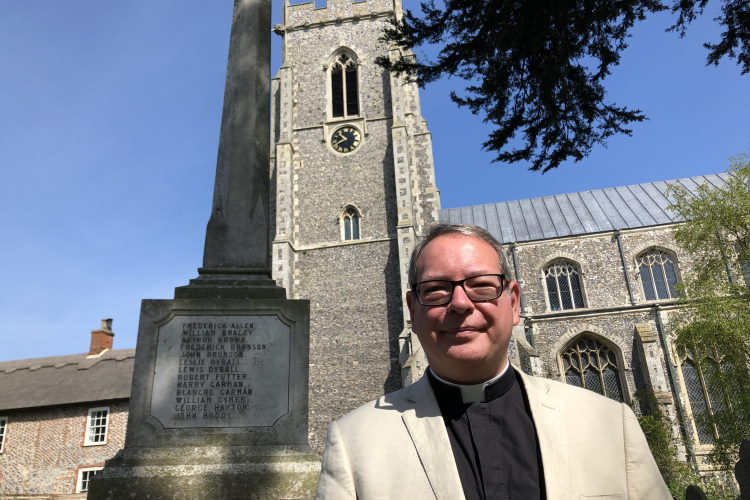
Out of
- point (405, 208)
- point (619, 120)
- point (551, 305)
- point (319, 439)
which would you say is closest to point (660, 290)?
point (551, 305)

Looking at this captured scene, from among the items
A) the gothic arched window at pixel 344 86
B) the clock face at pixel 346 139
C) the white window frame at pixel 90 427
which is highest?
the gothic arched window at pixel 344 86

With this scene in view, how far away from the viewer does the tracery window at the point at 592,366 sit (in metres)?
20.9

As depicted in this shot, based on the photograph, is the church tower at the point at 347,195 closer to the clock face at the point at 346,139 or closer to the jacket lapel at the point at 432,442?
the clock face at the point at 346,139

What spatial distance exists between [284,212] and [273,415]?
19.5 metres

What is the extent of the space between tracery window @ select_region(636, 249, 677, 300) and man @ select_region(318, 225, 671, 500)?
23920 millimetres

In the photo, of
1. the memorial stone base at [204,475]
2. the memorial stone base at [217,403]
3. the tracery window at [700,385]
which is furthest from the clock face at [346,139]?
the memorial stone base at [204,475]

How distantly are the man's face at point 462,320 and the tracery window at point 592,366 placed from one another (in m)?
20.9

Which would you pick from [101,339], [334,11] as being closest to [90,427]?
[101,339]

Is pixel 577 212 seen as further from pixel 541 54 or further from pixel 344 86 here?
pixel 541 54

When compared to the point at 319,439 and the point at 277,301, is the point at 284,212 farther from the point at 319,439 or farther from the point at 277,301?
the point at 277,301

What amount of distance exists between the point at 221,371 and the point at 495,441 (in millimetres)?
2710

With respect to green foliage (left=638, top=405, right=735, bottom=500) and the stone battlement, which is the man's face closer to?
green foliage (left=638, top=405, right=735, bottom=500)

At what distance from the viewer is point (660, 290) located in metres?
22.8

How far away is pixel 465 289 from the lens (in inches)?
66.7
